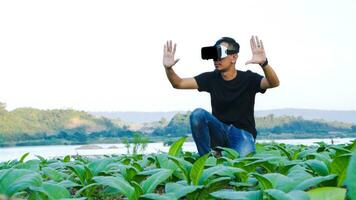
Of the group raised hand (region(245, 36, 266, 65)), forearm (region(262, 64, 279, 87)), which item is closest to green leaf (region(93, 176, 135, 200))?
raised hand (region(245, 36, 266, 65))

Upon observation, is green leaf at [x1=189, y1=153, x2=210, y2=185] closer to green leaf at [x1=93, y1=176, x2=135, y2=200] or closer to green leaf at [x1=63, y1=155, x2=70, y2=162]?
green leaf at [x1=93, y1=176, x2=135, y2=200]

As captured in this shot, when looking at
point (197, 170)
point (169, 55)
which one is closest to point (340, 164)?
point (197, 170)

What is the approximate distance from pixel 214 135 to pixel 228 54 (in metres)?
0.78

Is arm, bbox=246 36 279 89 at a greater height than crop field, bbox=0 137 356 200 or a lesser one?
greater

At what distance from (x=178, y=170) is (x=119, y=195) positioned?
1.27 ft

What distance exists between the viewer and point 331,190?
7.52ft

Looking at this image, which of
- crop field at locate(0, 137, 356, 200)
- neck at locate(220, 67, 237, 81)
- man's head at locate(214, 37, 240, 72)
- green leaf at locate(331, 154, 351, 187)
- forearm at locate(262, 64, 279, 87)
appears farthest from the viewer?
neck at locate(220, 67, 237, 81)

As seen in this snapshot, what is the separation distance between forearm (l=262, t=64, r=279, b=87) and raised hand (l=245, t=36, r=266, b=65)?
128 millimetres

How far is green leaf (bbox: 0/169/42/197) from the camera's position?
2.76 m

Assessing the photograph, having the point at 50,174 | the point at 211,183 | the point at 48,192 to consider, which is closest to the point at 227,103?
the point at 50,174

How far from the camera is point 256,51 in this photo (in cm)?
498

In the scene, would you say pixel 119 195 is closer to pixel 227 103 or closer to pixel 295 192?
pixel 295 192

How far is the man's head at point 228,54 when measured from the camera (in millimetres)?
5617

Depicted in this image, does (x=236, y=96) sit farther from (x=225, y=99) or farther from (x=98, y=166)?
(x=98, y=166)
